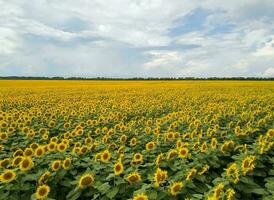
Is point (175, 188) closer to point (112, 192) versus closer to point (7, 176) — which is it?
point (112, 192)

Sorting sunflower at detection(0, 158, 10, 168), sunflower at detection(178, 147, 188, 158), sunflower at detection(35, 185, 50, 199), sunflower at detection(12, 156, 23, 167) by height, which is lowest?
sunflower at detection(35, 185, 50, 199)

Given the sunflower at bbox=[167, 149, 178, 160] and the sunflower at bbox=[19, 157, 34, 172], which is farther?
the sunflower at bbox=[167, 149, 178, 160]

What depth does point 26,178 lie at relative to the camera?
4949 millimetres

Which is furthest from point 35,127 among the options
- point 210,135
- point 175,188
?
point 175,188

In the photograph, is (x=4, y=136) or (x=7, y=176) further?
(x=4, y=136)

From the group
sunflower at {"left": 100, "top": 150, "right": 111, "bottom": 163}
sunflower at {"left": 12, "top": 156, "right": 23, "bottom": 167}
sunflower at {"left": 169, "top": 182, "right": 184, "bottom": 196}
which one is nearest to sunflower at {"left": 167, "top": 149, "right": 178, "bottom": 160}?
sunflower at {"left": 100, "top": 150, "right": 111, "bottom": 163}

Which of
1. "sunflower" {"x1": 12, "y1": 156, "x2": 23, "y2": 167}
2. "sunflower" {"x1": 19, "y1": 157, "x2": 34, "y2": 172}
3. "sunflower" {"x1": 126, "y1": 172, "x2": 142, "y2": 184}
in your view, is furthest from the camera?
"sunflower" {"x1": 12, "y1": 156, "x2": 23, "y2": 167}

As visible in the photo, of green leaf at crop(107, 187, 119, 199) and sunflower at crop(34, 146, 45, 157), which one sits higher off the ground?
sunflower at crop(34, 146, 45, 157)

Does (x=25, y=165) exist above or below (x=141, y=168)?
above

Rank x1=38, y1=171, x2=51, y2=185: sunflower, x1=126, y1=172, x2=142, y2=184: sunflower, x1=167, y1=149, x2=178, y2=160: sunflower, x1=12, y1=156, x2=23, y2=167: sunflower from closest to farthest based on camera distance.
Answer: x1=126, y1=172, x2=142, y2=184: sunflower
x1=38, y1=171, x2=51, y2=185: sunflower
x1=12, y1=156, x2=23, y2=167: sunflower
x1=167, y1=149, x2=178, y2=160: sunflower

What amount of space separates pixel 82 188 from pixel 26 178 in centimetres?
89

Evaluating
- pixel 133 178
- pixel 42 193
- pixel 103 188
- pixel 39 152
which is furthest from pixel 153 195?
pixel 39 152

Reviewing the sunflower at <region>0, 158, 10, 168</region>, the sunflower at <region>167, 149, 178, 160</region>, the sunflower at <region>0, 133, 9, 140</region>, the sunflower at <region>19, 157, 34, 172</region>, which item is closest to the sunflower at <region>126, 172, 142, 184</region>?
the sunflower at <region>167, 149, 178, 160</region>

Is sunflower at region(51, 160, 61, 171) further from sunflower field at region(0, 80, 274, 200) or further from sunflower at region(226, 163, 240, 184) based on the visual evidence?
sunflower at region(226, 163, 240, 184)
